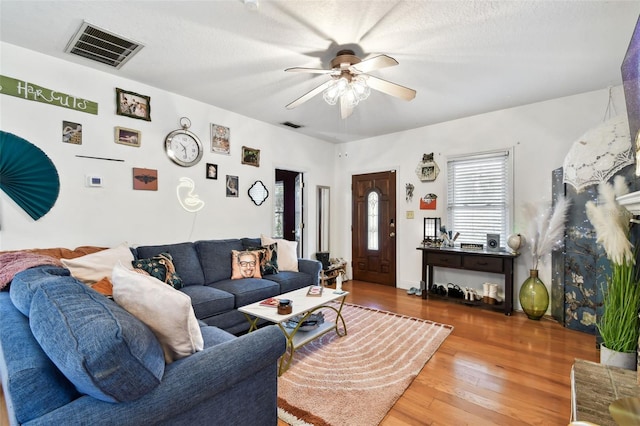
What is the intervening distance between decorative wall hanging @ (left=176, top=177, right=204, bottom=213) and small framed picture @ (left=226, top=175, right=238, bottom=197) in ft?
1.46

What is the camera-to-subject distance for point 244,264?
11.6ft

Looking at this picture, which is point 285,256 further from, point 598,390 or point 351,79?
point 598,390

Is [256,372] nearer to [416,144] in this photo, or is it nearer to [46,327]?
[46,327]

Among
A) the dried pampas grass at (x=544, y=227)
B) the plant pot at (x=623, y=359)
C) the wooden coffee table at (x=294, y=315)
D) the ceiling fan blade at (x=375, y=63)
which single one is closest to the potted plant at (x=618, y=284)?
the plant pot at (x=623, y=359)

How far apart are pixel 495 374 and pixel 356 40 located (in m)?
2.92

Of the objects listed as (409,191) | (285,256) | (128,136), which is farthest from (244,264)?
(409,191)

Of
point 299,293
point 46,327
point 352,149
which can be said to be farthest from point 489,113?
point 46,327

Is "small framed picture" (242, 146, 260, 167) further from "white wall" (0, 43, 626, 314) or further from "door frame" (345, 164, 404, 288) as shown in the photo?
"door frame" (345, 164, 404, 288)

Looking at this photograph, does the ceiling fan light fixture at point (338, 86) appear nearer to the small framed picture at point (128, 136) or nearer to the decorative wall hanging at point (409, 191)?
the small framed picture at point (128, 136)

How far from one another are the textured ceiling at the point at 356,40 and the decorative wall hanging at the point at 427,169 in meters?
1.23

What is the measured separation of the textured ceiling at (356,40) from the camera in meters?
2.00

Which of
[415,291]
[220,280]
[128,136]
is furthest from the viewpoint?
[415,291]

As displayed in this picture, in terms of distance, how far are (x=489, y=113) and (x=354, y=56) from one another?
268 centimetres

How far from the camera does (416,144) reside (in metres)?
4.77
